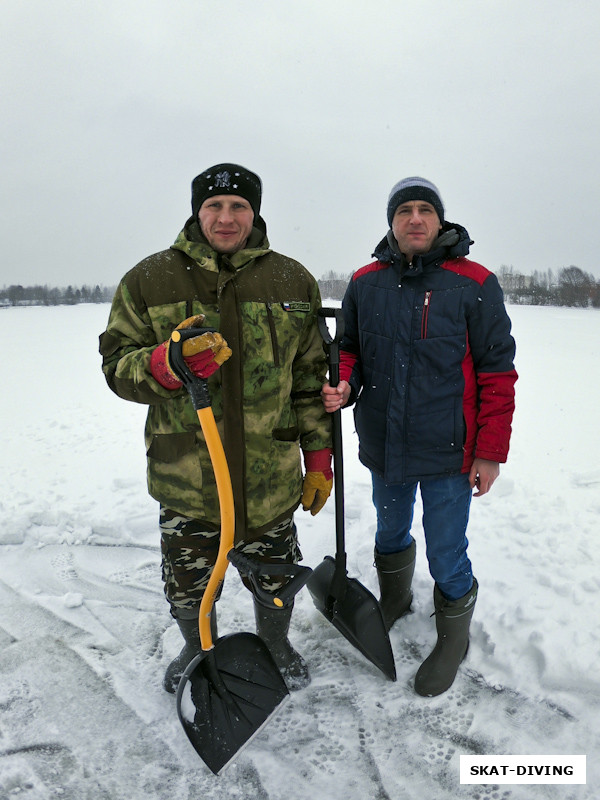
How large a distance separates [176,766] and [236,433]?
53.8 inches

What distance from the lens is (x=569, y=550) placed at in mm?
3111

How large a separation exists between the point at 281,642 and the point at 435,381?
1.48 m

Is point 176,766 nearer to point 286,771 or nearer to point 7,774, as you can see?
point 286,771

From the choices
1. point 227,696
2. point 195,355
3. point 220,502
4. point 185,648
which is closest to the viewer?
point 195,355

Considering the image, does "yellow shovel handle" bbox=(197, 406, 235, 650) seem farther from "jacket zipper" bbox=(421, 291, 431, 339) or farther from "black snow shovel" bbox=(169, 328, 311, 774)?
"jacket zipper" bbox=(421, 291, 431, 339)

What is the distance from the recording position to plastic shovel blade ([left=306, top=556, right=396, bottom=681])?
2.30 metres

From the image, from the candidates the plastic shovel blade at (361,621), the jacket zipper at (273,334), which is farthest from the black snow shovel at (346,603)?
the jacket zipper at (273,334)

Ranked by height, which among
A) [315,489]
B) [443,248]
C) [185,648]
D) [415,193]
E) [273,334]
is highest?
[415,193]

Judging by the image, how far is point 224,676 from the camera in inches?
77.0

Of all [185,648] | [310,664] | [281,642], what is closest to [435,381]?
[281,642]

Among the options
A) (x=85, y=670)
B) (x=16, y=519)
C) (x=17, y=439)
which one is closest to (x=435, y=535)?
(x=85, y=670)

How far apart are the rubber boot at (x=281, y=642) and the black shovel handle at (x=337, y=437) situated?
0.96 ft

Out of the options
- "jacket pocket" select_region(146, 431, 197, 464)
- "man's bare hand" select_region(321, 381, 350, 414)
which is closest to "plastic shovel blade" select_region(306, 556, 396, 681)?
"man's bare hand" select_region(321, 381, 350, 414)

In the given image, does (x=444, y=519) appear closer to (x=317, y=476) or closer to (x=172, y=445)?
(x=317, y=476)
